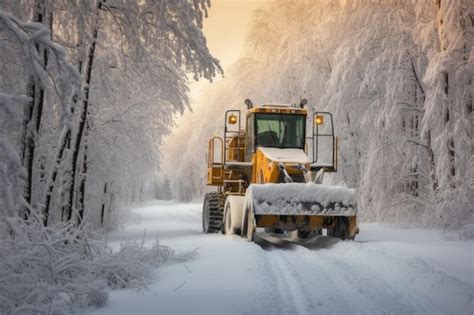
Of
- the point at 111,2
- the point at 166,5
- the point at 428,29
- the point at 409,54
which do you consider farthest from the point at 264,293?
the point at 409,54

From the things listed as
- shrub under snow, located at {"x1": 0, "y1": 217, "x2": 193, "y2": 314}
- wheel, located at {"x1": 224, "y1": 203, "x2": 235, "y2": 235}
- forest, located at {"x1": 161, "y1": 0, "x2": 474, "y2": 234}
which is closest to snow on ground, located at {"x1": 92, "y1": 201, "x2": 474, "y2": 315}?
shrub under snow, located at {"x1": 0, "y1": 217, "x2": 193, "y2": 314}

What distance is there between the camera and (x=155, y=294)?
5.55 metres

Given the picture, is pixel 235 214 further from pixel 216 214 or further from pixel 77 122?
pixel 77 122

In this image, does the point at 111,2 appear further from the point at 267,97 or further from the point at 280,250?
the point at 267,97

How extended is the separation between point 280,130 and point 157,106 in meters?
4.45

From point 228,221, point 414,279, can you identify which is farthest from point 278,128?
point 414,279

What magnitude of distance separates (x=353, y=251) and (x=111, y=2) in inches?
244

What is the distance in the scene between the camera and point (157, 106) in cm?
1544

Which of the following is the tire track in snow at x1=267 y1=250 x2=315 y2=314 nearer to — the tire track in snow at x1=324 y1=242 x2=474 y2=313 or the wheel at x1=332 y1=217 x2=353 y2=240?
the tire track in snow at x1=324 y1=242 x2=474 y2=313

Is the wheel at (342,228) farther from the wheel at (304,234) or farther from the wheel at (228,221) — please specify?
the wheel at (228,221)

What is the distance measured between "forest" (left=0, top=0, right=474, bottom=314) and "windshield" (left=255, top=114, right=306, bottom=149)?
2220mm

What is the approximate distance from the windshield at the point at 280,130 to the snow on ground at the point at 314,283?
13.9 feet

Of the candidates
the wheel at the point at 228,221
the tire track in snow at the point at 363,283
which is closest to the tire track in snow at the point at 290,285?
the tire track in snow at the point at 363,283

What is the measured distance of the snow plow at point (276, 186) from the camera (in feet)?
33.3
